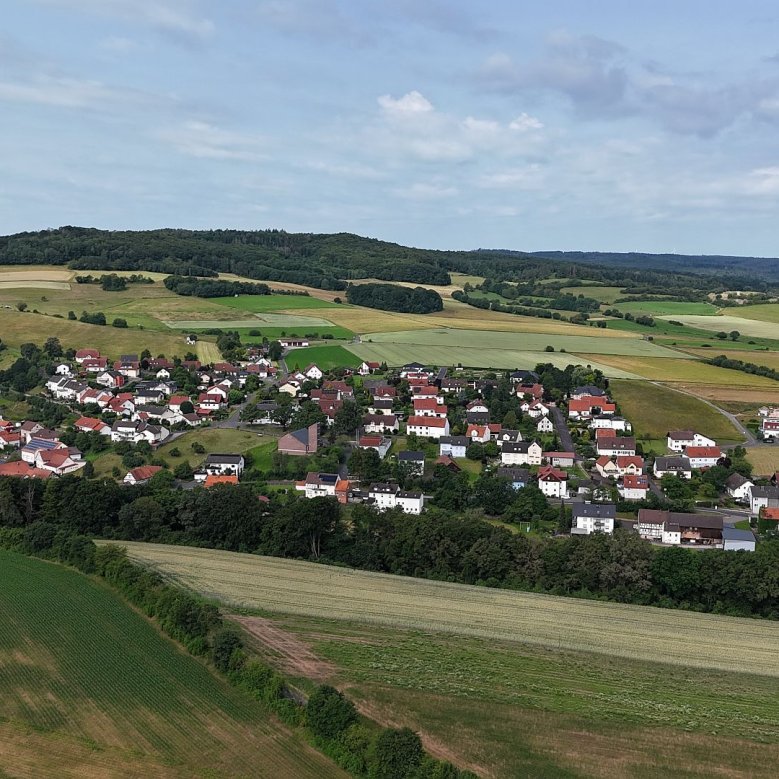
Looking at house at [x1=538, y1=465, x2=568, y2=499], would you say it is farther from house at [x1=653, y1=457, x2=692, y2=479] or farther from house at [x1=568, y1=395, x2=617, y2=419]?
house at [x1=568, y1=395, x2=617, y2=419]

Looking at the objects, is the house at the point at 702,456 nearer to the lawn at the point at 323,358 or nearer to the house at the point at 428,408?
the house at the point at 428,408

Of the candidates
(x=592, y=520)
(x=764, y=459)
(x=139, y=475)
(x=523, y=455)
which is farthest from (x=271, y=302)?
(x=592, y=520)

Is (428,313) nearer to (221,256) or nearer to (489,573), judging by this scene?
(221,256)

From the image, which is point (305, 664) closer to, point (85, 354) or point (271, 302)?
point (85, 354)

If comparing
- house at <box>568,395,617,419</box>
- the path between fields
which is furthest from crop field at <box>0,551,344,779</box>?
house at <box>568,395,617,419</box>

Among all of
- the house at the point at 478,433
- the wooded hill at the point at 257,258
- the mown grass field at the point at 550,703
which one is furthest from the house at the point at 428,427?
the wooded hill at the point at 257,258
